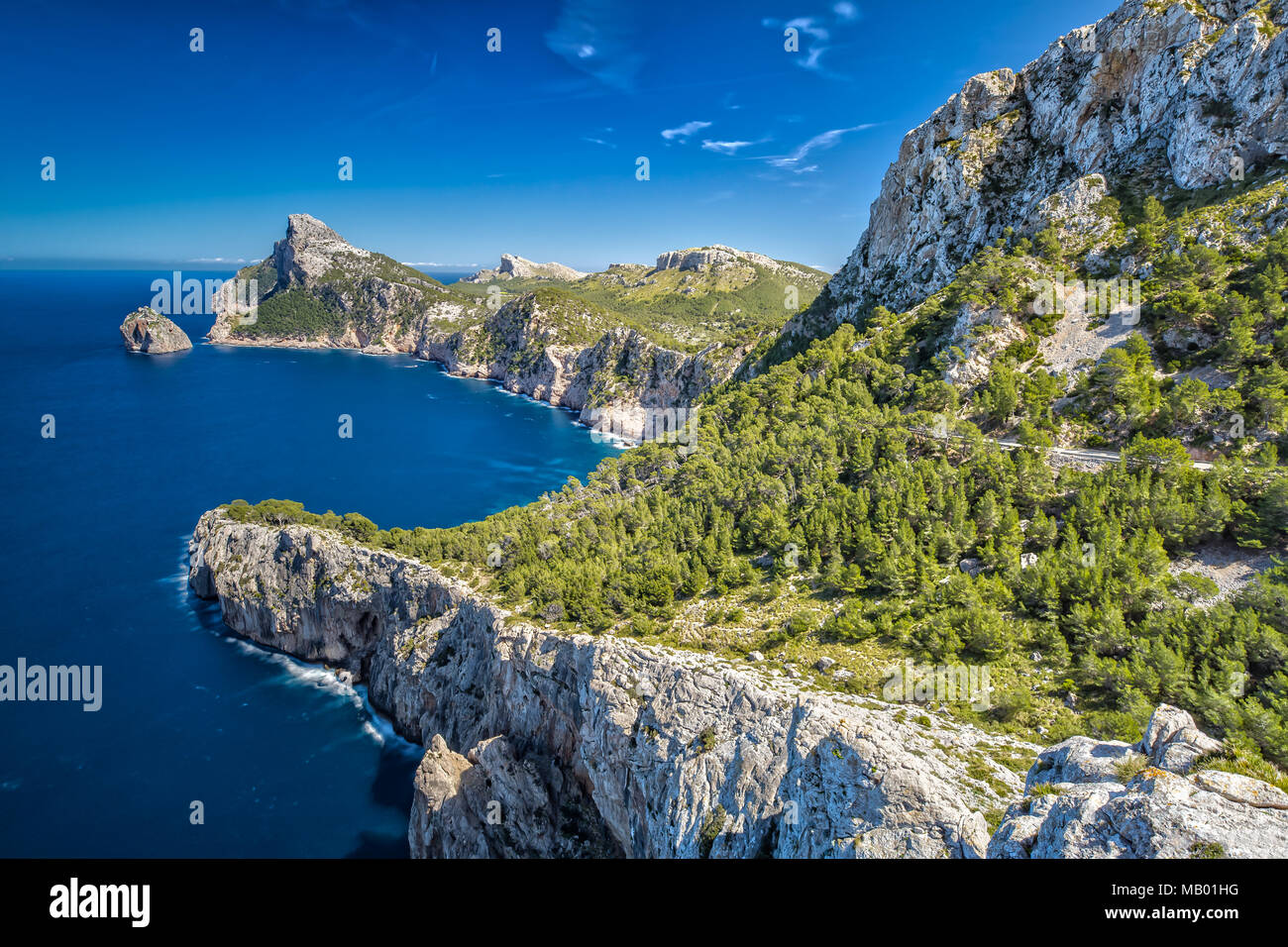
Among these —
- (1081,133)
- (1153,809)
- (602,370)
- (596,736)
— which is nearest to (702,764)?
(596,736)

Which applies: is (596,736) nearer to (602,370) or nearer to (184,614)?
(184,614)

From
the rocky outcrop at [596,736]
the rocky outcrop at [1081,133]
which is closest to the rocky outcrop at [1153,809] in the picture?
the rocky outcrop at [596,736]

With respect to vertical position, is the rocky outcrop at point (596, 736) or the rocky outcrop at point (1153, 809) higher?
the rocky outcrop at point (1153, 809)

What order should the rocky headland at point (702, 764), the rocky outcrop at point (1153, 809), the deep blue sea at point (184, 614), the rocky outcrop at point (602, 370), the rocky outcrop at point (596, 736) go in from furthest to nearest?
the rocky outcrop at point (602, 370), the deep blue sea at point (184, 614), the rocky outcrop at point (596, 736), the rocky headland at point (702, 764), the rocky outcrop at point (1153, 809)

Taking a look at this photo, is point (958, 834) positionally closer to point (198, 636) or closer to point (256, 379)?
point (198, 636)

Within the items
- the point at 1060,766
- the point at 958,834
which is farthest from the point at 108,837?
the point at 1060,766

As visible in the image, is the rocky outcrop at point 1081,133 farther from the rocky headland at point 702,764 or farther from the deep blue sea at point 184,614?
the deep blue sea at point 184,614
